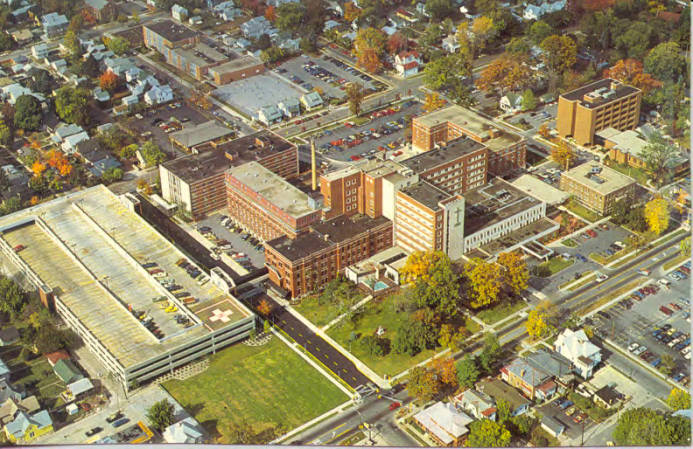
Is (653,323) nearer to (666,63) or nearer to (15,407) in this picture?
(666,63)

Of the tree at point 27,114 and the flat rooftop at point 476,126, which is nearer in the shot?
the flat rooftop at point 476,126

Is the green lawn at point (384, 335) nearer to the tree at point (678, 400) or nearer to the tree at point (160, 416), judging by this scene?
the tree at point (160, 416)

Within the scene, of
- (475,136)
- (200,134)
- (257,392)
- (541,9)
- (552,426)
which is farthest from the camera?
(541,9)

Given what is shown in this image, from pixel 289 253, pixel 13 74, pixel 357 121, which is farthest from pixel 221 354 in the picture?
pixel 13 74

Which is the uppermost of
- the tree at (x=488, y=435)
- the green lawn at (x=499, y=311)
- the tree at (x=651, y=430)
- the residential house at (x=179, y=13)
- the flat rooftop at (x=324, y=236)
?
the residential house at (x=179, y=13)

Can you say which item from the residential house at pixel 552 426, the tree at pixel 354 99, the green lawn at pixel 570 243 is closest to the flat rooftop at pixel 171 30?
the tree at pixel 354 99

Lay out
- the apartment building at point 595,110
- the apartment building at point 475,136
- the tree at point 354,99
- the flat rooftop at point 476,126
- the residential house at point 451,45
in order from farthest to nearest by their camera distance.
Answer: the residential house at point 451,45, the tree at point 354,99, the apartment building at point 595,110, the flat rooftop at point 476,126, the apartment building at point 475,136

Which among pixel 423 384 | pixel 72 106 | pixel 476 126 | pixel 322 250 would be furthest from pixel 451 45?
pixel 423 384
